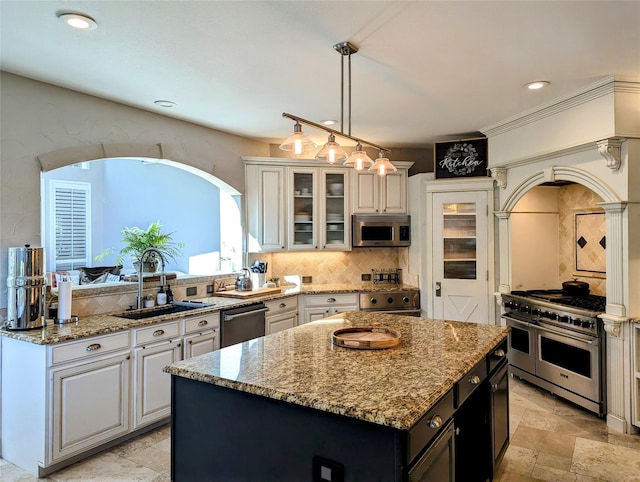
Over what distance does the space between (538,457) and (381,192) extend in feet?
10.8

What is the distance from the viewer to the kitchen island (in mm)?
1438

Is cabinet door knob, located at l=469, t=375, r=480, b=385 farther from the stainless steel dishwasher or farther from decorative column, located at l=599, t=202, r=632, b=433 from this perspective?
the stainless steel dishwasher

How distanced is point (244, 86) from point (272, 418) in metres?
2.53

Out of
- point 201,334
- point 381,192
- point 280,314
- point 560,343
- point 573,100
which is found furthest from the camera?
point 381,192

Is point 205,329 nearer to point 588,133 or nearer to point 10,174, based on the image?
point 10,174

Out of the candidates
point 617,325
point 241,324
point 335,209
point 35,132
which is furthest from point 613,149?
point 35,132

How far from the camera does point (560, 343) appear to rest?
3715 millimetres

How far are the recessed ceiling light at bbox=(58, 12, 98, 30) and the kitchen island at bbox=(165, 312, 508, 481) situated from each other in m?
1.87

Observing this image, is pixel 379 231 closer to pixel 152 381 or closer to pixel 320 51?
pixel 320 51

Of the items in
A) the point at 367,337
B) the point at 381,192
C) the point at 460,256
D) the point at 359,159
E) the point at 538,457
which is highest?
the point at 381,192

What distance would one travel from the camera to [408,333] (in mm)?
2572

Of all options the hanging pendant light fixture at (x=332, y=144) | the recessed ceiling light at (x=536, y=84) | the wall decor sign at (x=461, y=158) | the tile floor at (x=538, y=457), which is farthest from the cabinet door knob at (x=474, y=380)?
the wall decor sign at (x=461, y=158)

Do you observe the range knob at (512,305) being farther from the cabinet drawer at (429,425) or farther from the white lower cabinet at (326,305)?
the cabinet drawer at (429,425)

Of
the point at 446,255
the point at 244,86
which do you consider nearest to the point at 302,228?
the point at 446,255
